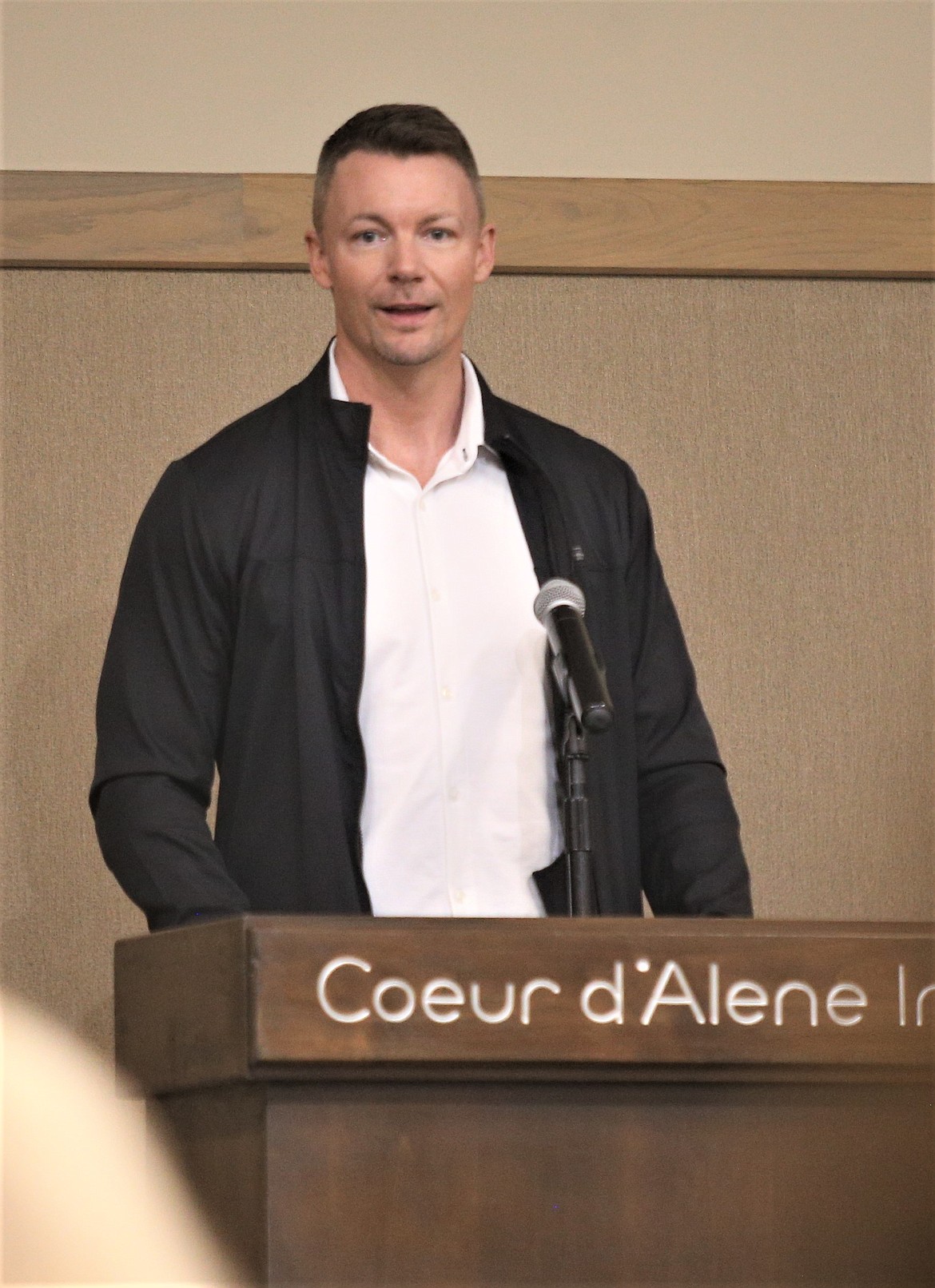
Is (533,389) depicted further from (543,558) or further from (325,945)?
(325,945)

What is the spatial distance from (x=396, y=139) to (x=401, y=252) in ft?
0.46

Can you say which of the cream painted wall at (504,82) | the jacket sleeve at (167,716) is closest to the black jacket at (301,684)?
the jacket sleeve at (167,716)

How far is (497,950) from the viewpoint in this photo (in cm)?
152

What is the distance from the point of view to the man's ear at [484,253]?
2.46 meters

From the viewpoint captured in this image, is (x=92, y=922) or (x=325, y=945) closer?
(x=325, y=945)

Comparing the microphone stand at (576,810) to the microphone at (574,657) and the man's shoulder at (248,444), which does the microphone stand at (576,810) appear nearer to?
the microphone at (574,657)

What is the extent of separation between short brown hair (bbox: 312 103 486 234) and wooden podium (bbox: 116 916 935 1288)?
44.0 inches

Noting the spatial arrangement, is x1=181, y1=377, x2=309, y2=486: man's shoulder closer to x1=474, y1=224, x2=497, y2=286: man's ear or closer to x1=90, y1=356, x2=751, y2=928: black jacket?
x1=90, y1=356, x2=751, y2=928: black jacket

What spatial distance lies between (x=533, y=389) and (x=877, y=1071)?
1.82 meters

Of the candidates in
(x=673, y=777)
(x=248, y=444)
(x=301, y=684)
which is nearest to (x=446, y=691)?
(x=301, y=684)

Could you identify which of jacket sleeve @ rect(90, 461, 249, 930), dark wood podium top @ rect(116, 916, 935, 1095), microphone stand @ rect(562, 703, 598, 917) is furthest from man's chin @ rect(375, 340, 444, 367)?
dark wood podium top @ rect(116, 916, 935, 1095)

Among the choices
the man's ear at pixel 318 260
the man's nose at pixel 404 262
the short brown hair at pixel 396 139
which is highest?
the short brown hair at pixel 396 139

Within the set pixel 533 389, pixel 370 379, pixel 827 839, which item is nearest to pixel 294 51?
pixel 533 389

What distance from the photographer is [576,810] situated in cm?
196
